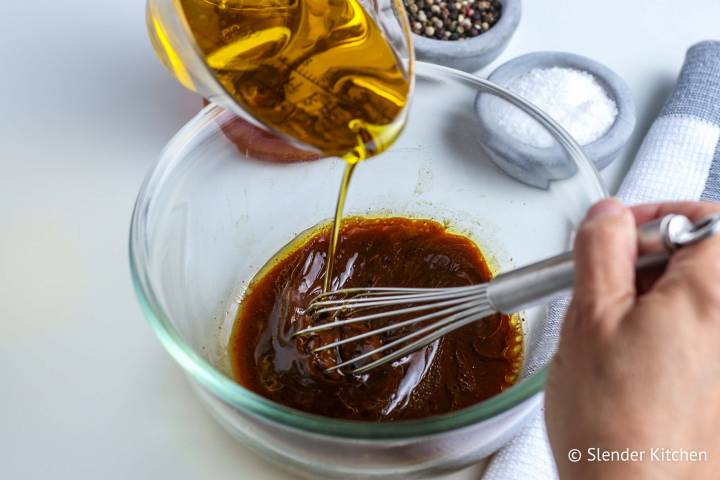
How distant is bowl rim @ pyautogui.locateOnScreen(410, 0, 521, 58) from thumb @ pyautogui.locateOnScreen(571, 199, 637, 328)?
0.66 meters

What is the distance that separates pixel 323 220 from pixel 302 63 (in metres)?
0.27

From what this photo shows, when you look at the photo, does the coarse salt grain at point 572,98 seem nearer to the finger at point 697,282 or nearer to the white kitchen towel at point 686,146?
the white kitchen towel at point 686,146

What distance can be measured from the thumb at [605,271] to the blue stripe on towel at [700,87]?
25.1 inches

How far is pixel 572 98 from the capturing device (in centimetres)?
118

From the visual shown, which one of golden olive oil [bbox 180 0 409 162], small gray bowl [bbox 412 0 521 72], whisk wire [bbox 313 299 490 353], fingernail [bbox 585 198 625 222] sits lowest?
whisk wire [bbox 313 299 490 353]

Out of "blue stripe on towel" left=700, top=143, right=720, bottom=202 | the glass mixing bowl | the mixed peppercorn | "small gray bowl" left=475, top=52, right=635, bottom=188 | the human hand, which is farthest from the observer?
the mixed peppercorn

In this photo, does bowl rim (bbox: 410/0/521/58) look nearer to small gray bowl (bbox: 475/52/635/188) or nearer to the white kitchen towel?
small gray bowl (bbox: 475/52/635/188)

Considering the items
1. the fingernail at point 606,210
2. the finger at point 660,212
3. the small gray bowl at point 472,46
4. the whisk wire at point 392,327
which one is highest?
the fingernail at point 606,210

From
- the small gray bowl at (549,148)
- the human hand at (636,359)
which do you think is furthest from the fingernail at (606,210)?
the small gray bowl at (549,148)

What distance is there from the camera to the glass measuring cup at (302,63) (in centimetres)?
79

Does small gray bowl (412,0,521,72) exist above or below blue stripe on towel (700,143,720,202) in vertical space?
above

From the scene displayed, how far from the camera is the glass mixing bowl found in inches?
28.9

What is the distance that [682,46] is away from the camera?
1351mm

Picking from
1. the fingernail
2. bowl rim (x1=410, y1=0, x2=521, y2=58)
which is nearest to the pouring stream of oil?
A: the fingernail
